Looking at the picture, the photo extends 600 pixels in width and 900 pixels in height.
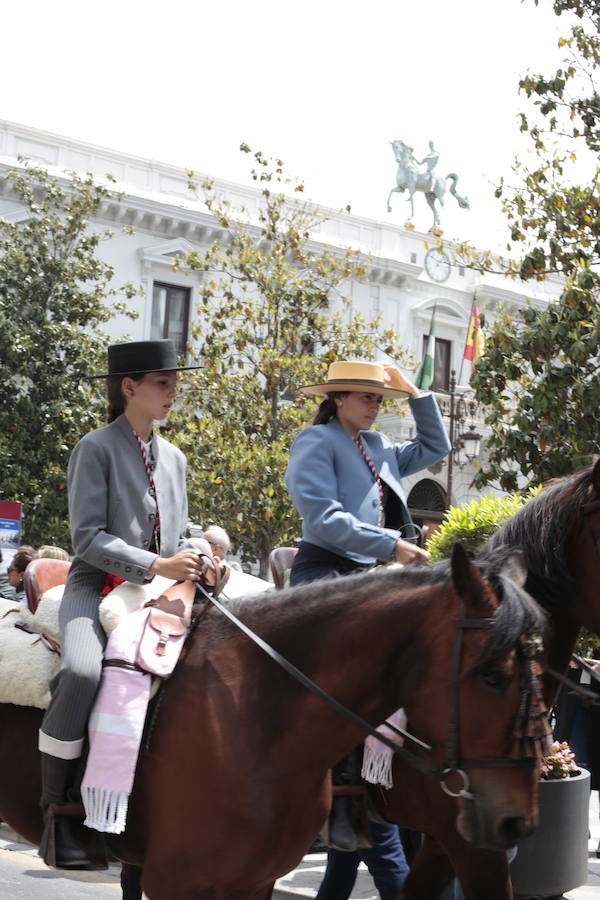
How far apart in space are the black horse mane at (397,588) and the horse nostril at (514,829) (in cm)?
45

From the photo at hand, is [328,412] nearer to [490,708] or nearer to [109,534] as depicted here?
[109,534]

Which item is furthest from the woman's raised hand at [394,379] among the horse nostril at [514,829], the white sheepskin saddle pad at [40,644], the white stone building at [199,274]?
the white stone building at [199,274]

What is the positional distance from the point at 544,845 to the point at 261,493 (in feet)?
46.1

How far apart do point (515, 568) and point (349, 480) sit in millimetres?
1532

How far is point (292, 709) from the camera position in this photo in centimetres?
348

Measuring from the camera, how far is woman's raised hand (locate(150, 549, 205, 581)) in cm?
383

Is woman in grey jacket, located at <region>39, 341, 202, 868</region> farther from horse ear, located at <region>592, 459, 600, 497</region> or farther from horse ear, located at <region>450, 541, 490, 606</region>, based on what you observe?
horse ear, located at <region>592, 459, 600, 497</region>

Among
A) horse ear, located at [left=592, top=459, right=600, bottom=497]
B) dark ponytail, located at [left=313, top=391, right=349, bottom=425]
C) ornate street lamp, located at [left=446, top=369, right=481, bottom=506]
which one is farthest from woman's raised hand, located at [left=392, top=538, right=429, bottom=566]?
ornate street lamp, located at [left=446, top=369, right=481, bottom=506]

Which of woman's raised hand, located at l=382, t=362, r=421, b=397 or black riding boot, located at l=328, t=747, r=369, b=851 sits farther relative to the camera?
woman's raised hand, located at l=382, t=362, r=421, b=397

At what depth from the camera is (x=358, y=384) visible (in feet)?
16.2

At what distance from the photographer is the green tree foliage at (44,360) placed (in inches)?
843

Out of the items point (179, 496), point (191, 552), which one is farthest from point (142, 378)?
point (191, 552)

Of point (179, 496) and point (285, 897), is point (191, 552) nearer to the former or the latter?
point (179, 496)

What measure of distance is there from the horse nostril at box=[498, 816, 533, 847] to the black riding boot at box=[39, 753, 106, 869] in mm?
1502
